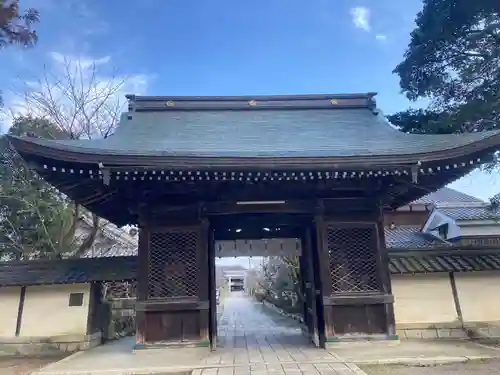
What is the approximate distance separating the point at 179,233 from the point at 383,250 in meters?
3.96

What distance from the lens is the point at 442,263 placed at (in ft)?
26.6

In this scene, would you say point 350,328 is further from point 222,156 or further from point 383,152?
point 222,156

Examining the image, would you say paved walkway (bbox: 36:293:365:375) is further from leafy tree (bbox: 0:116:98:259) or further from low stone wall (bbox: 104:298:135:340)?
leafy tree (bbox: 0:116:98:259)

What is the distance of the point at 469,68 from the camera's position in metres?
9.49

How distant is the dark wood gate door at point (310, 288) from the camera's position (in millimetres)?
7830

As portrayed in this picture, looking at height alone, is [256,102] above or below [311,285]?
above

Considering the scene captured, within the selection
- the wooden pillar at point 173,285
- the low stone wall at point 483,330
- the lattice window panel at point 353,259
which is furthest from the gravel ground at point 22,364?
the low stone wall at point 483,330

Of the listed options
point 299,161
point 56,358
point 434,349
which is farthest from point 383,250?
point 56,358

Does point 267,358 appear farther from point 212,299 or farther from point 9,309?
point 9,309

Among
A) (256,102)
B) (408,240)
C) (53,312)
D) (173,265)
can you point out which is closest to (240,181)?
(173,265)

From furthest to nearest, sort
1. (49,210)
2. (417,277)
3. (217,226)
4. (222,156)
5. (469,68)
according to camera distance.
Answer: (49,210) < (469,68) < (217,226) < (417,277) < (222,156)

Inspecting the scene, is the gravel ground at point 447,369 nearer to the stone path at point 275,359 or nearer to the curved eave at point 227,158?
the stone path at point 275,359

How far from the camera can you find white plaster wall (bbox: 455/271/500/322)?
314 inches

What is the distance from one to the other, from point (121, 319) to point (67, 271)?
361 centimetres
